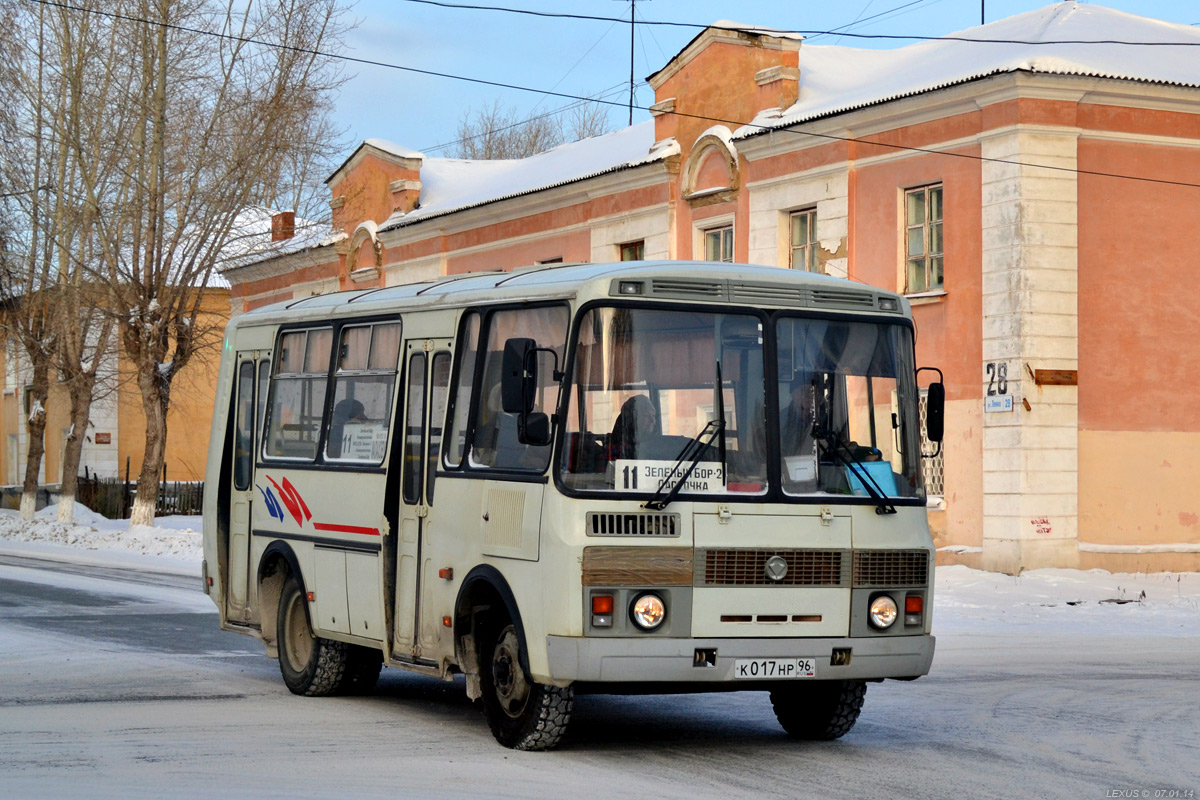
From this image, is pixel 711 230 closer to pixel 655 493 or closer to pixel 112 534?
pixel 112 534

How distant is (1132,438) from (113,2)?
74.0 ft

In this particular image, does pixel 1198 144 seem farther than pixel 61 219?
No

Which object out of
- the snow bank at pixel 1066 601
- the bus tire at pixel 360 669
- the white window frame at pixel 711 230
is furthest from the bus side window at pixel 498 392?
the white window frame at pixel 711 230

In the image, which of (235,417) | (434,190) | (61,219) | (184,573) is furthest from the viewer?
(434,190)

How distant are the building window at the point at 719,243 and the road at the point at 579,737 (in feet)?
50.8

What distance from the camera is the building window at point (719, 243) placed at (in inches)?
1180

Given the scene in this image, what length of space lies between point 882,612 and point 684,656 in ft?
4.07

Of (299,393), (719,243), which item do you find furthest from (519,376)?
(719,243)

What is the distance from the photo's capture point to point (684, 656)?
29.6 feet

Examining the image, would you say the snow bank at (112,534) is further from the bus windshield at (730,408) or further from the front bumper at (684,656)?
the front bumper at (684,656)

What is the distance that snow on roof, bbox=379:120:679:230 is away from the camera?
111 feet

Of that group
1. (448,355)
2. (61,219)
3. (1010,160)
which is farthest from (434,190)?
(448,355)

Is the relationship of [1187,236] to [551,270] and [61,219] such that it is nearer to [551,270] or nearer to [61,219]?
[551,270]

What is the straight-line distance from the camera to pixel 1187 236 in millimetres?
24781
